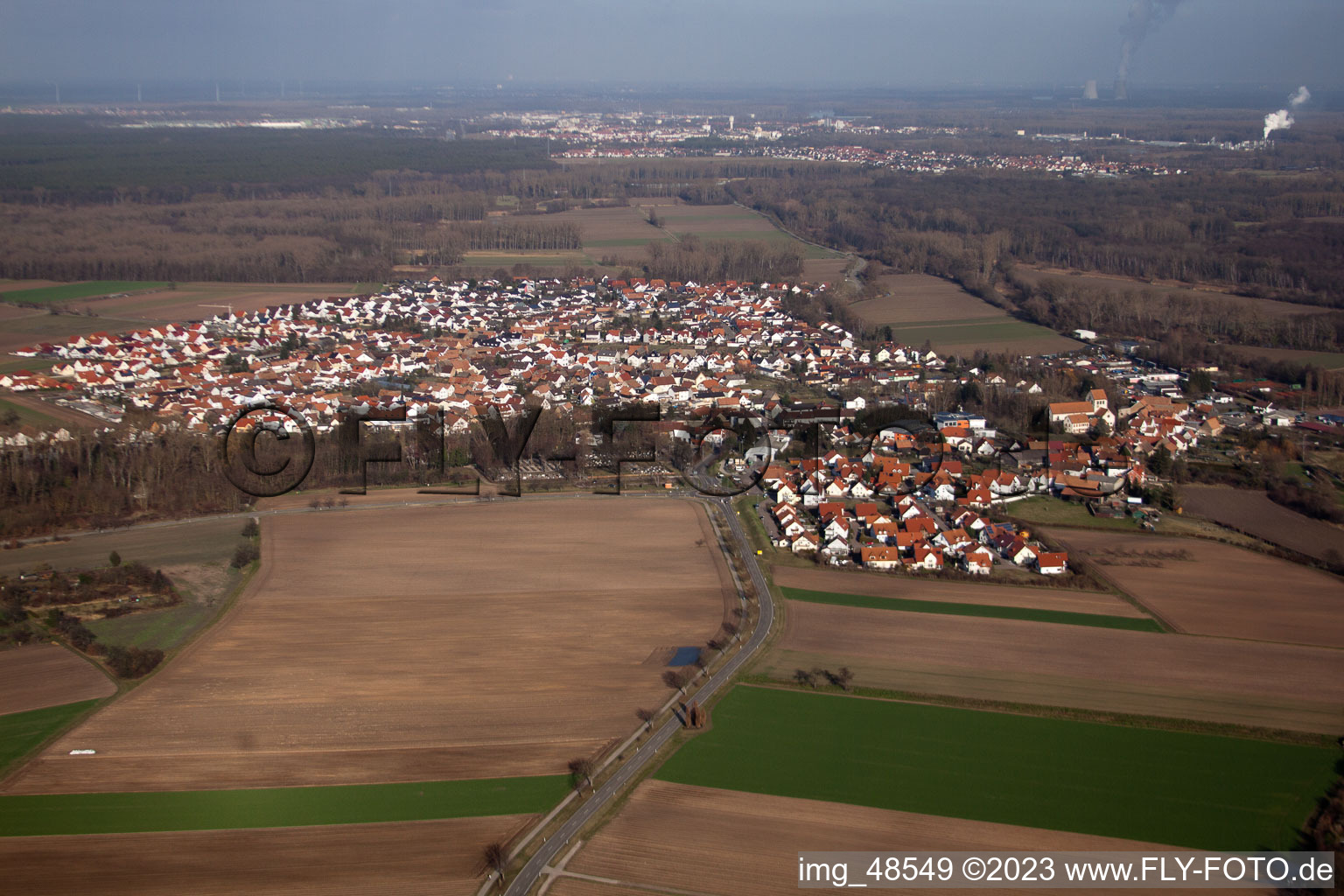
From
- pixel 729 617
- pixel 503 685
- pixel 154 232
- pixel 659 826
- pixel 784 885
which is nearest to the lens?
pixel 784 885

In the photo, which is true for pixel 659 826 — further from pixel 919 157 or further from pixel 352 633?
pixel 919 157

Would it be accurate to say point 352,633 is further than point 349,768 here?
Yes

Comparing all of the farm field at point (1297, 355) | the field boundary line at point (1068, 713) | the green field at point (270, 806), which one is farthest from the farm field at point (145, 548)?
the farm field at point (1297, 355)

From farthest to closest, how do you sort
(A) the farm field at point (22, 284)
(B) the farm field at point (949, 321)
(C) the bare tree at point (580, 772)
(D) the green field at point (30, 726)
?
1. (A) the farm field at point (22, 284)
2. (B) the farm field at point (949, 321)
3. (D) the green field at point (30, 726)
4. (C) the bare tree at point (580, 772)

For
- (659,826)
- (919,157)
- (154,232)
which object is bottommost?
(659,826)

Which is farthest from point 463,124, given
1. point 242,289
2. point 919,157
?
point 242,289

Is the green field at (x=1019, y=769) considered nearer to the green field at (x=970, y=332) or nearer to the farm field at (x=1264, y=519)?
the farm field at (x=1264, y=519)
